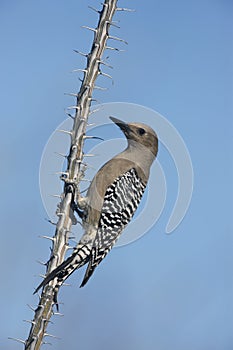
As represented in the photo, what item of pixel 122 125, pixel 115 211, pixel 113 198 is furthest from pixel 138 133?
pixel 115 211

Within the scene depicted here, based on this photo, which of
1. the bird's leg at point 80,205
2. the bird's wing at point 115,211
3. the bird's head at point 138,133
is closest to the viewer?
the bird's leg at point 80,205

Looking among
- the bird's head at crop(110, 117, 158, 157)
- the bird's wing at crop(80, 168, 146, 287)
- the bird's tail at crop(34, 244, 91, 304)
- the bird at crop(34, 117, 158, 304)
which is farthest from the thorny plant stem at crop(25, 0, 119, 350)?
the bird's head at crop(110, 117, 158, 157)

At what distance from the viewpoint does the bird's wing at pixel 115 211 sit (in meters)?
3.48

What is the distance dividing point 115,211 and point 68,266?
0.99 meters

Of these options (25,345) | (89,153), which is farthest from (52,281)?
(89,153)

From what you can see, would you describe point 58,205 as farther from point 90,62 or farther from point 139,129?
point 139,129

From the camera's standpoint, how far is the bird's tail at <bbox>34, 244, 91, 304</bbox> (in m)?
2.61

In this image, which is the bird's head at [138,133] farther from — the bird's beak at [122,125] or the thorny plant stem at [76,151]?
the thorny plant stem at [76,151]

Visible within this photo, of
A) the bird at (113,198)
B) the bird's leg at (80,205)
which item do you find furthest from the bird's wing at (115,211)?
the bird's leg at (80,205)

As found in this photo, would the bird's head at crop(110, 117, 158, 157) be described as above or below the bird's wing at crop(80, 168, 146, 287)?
above

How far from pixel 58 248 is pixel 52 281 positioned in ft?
0.57

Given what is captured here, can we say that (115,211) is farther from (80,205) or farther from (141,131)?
(141,131)

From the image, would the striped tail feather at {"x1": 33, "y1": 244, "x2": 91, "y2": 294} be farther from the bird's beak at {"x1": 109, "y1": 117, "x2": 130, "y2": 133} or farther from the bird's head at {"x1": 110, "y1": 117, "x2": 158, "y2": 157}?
the bird's head at {"x1": 110, "y1": 117, "x2": 158, "y2": 157}

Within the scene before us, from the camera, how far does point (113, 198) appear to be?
388 centimetres
